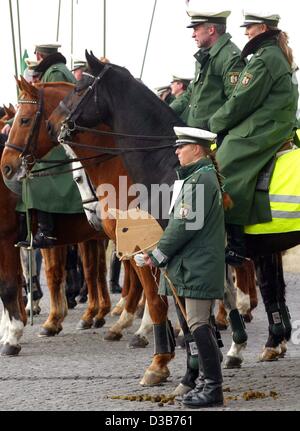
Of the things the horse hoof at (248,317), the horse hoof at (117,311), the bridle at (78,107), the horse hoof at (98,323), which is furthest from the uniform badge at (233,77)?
the horse hoof at (117,311)

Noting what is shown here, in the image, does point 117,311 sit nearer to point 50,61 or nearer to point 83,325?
point 83,325

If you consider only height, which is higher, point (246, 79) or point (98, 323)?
point (246, 79)

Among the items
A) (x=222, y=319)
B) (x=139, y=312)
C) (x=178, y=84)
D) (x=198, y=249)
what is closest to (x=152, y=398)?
(x=198, y=249)

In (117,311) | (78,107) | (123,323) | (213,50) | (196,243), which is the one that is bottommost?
(117,311)

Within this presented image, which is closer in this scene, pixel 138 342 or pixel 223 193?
pixel 223 193

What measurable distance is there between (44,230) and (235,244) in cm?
298

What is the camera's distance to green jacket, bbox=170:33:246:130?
37.7ft

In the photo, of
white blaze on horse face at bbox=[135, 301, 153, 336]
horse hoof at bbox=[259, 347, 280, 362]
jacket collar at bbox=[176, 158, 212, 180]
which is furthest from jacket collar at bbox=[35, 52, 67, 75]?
jacket collar at bbox=[176, 158, 212, 180]

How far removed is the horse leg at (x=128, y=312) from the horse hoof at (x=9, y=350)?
4.00 feet

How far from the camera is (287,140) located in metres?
11.2

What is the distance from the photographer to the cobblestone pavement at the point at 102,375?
33.4ft

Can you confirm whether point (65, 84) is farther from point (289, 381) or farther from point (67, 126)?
point (289, 381)

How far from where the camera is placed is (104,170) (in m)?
11.5

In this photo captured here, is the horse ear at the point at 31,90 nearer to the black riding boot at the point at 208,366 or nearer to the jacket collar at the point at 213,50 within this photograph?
the jacket collar at the point at 213,50
